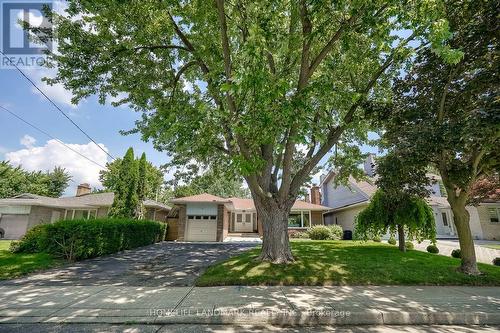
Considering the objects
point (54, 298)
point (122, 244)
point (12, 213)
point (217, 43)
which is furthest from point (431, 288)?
point (12, 213)

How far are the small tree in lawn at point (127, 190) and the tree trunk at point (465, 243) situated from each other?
18.3 meters

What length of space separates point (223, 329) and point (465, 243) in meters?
8.36

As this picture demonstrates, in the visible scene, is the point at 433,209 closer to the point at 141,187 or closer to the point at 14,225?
the point at 141,187

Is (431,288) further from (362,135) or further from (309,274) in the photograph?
Result: (362,135)

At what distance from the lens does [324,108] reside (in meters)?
8.58

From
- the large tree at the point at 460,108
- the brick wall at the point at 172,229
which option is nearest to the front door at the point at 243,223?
the brick wall at the point at 172,229

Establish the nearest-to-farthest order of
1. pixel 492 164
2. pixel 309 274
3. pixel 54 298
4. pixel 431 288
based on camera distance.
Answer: pixel 54 298, pixel 431 288, pixel 309 274, pixel 492 164

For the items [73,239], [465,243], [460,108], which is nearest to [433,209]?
[465,243]

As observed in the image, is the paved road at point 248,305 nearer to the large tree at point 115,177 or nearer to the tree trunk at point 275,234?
the tree trunk at point 275,234

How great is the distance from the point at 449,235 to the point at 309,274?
25.0 metres

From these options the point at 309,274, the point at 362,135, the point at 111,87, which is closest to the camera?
the point at 309,274

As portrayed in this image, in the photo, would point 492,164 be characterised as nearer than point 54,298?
No

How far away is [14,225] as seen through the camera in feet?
71.6

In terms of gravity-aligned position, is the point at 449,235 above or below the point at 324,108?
below
